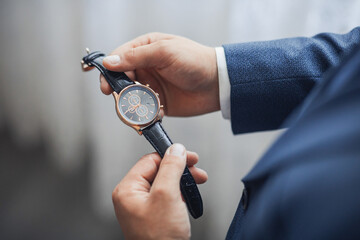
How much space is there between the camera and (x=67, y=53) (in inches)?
31.9

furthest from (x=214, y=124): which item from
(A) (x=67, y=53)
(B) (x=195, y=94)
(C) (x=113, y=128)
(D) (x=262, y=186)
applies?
(D) (x=262, y=186)

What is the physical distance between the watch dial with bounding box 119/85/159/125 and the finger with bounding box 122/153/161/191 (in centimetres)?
8

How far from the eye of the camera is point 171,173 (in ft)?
1.48

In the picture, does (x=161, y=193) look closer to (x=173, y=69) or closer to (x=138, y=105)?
(x=138, y=105)

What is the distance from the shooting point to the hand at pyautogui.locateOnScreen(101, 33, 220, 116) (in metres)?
0.65

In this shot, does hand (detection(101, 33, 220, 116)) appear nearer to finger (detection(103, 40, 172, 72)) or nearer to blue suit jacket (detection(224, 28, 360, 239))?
finger (detection(103, 40, 172, 72))

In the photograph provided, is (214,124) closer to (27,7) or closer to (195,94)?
(195,94)

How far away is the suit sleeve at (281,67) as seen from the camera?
2.11 ft

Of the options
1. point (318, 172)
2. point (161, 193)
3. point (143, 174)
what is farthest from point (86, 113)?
point (318, 172)

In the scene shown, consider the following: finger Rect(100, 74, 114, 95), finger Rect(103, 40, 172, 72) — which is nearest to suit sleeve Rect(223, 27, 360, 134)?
finger Rect(103, 40, 172, 72)

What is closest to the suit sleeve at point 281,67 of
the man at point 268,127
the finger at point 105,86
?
the man at point 268,127

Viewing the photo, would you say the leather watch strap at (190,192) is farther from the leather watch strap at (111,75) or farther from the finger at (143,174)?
the leather watch strap at (111,75)

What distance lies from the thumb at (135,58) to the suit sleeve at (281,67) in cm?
16

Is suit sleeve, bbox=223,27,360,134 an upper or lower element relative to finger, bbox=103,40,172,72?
lower
